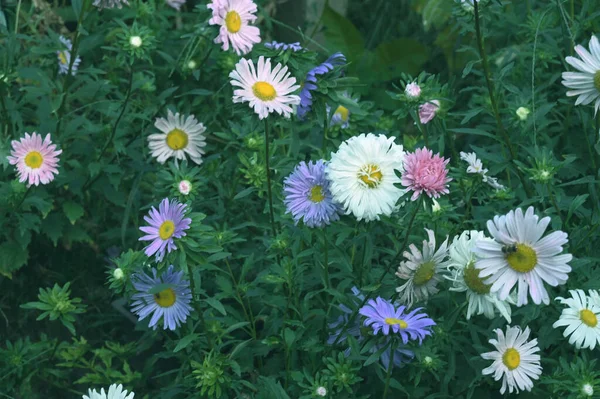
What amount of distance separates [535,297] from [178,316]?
851 millimetres

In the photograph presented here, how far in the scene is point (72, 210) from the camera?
2.91 metres

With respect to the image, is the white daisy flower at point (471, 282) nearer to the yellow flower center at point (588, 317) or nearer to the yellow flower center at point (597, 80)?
the yellow flower center at point (588, 317)

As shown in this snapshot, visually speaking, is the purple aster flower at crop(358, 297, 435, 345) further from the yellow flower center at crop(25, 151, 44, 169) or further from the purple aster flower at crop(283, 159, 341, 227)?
the yellow flower center at crop(25, 151, 44, 169)

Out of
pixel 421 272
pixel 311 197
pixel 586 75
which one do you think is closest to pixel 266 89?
pixel 311 197

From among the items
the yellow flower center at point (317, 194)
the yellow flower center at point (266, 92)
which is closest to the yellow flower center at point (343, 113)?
the yellow flower center at point (266, 92)

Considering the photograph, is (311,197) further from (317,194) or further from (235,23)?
(235,23)

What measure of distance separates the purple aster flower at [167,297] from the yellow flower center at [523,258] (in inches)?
30.7

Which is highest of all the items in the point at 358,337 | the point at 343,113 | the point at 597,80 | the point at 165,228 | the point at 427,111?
the point at 343,113

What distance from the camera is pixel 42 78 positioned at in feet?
9.45

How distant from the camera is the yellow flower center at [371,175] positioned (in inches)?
77.2

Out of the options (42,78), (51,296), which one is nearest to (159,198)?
(51,296)

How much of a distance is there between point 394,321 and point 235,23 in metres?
1.11

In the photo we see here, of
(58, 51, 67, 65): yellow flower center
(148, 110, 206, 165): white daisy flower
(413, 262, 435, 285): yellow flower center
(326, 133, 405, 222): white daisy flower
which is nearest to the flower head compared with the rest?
→ (58, 51, 67, 65): yellow flower center

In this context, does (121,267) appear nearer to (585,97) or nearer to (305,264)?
(305,264)
